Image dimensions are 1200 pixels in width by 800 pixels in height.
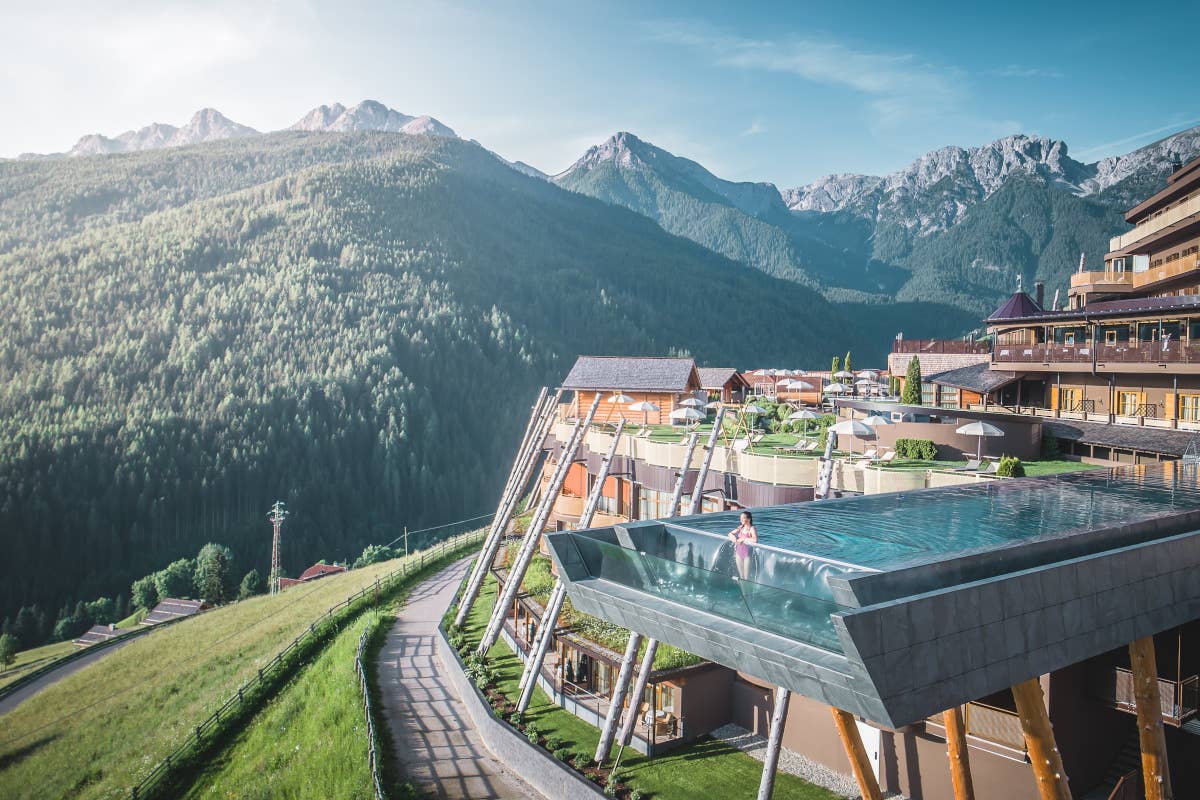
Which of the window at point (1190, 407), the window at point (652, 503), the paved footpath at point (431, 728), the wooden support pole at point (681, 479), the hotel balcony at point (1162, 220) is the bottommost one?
the paved footpath at point (431, 728)

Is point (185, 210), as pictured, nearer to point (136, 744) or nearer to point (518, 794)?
point (136, 744)

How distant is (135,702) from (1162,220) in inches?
2136

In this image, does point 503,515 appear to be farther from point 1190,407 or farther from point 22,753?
point 22,753

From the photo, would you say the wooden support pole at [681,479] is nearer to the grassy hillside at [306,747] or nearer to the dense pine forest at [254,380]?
the grassy hillside at [306,747]

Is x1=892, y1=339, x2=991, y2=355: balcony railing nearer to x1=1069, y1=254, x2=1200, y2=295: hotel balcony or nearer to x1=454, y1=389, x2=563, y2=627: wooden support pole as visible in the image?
x1=1069, y1=254, x2=1200, y2=295: hotel balcony

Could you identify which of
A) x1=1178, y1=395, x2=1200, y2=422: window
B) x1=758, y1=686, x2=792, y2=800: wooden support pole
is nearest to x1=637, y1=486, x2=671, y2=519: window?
x1=758, y1=686, x2=792, y2=800: wooden support pole

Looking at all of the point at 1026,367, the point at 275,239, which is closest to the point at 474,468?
the point at 275,239

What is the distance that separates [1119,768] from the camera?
1545cm

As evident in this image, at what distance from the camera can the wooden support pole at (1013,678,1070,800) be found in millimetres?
9469

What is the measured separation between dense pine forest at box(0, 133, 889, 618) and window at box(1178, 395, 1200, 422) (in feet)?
333

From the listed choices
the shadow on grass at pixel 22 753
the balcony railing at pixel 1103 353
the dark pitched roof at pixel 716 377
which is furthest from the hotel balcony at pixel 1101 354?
the shadow on grass at pixel 22 753

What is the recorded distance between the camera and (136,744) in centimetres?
3138

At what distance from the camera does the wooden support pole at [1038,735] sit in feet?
31.1

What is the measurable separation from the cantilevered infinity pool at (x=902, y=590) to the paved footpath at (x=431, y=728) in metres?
8.79
